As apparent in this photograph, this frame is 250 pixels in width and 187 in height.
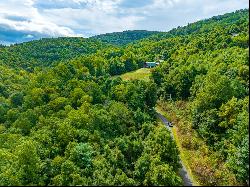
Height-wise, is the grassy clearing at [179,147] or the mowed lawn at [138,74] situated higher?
the mowed lawn at [138,74]

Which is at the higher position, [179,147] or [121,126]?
[121,126]

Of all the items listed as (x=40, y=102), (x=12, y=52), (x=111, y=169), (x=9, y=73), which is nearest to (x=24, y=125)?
(x=40, y=102)

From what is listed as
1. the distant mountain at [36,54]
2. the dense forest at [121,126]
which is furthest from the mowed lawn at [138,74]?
the distant mountain at [36,54]

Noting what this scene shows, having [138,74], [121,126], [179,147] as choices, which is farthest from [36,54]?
[179,147]

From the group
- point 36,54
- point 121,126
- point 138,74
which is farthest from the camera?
point 36,54

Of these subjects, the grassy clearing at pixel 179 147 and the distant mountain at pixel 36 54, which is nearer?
the grassy clearing at pixel 179 147

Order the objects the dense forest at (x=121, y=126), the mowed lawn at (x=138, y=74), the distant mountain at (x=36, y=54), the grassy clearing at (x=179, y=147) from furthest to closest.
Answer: the distant mountain at (x=36, y=54) → the mowed lawn at (x=138, y=74) → the grassy clearing at (x=179, y=147) → the dense forest at (x=121, y=126)

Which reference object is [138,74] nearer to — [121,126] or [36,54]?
[121,126]

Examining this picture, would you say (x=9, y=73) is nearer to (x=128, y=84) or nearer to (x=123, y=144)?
(x=128, y=84)

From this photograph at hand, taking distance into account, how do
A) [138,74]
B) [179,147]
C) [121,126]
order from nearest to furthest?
1. [179,147]
2. [121,126]
3. [138,74]

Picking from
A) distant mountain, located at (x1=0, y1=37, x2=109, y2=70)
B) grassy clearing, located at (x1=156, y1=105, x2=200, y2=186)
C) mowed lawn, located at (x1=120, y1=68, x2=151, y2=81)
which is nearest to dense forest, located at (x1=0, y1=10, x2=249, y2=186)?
grassy clearing, located at (x1=156, y1=105, x2=200, y2=186)

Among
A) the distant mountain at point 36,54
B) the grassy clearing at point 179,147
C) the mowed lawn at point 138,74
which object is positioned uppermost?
the distant mountain at point 36,54

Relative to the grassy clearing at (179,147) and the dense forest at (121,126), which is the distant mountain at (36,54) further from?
the grassy clearing at (179,147)

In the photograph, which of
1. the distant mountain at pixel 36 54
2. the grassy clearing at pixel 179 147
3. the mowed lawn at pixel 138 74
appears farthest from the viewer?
the distant mountain at pixel 36 54
